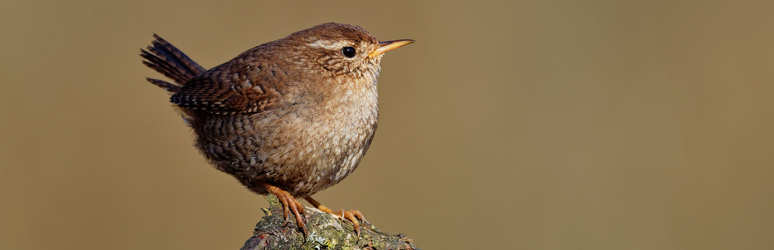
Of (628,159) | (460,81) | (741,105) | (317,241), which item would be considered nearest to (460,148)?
(460,81)

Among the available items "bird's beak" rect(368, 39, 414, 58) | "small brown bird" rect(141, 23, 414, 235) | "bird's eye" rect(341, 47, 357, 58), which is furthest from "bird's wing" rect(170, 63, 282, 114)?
"bird's beak" rect(368, 39, 414, 58)

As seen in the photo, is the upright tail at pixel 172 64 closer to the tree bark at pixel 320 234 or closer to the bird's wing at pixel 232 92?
the bird's wing at pixel 232 92

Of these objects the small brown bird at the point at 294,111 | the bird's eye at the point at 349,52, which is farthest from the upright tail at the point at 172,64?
the bird's eye at the point at 349,52

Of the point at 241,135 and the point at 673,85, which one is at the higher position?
the point at 673,85

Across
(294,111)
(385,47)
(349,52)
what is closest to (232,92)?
(294,111)

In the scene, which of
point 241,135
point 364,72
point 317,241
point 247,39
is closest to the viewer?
point 317,241

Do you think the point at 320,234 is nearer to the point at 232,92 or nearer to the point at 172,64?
the point at 232,92

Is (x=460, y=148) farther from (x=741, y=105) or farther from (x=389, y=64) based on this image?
(x=741, y=105)

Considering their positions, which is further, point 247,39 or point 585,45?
point 585,45
